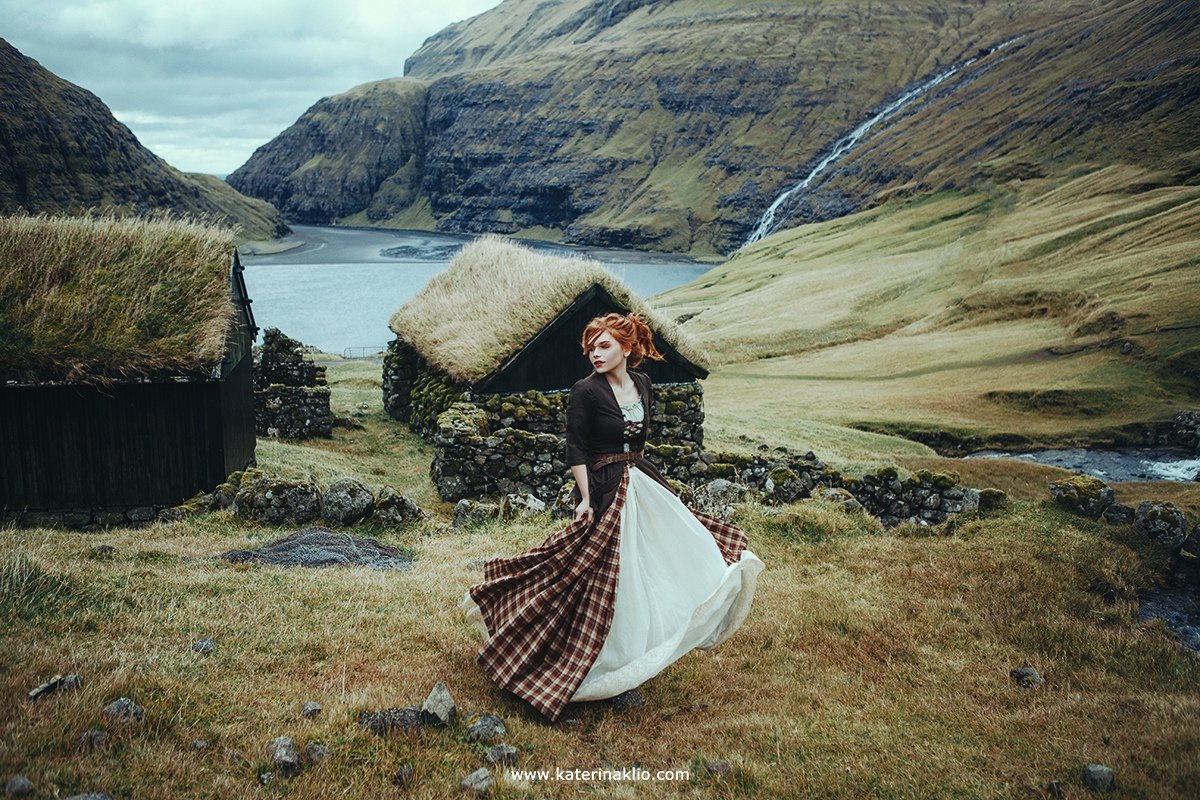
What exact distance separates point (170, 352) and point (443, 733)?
493 inches

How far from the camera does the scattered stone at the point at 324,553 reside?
9.97 meters

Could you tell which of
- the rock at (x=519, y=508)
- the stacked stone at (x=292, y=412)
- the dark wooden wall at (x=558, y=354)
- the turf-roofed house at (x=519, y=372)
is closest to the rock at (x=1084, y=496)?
the turf-roofed house at (x=519, y=372)

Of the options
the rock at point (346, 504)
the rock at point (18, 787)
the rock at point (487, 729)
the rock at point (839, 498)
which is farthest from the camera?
the rock at point (839, 498)

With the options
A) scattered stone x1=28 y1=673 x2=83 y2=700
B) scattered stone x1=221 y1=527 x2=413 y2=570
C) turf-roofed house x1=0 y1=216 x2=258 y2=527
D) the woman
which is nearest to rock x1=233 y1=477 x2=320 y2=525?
scattered stone x1=221 y1=527 x2=413 y2=570

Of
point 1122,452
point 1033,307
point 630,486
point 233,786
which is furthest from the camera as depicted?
point 1033,307

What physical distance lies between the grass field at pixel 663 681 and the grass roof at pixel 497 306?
11.8m

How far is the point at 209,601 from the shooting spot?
766 centimetres

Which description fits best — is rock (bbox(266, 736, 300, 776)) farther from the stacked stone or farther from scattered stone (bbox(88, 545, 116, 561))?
the stacked stone

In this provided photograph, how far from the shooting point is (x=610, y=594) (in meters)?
6.26

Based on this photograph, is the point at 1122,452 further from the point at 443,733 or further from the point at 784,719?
the point at 443,733

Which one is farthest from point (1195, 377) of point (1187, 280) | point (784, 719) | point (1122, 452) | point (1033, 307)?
point (784, 719)

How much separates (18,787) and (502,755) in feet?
9.18

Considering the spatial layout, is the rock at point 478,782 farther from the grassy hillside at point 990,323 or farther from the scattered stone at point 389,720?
the grassy hillside at point 990,323

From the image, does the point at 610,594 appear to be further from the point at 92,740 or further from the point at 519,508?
the point at 519,508
